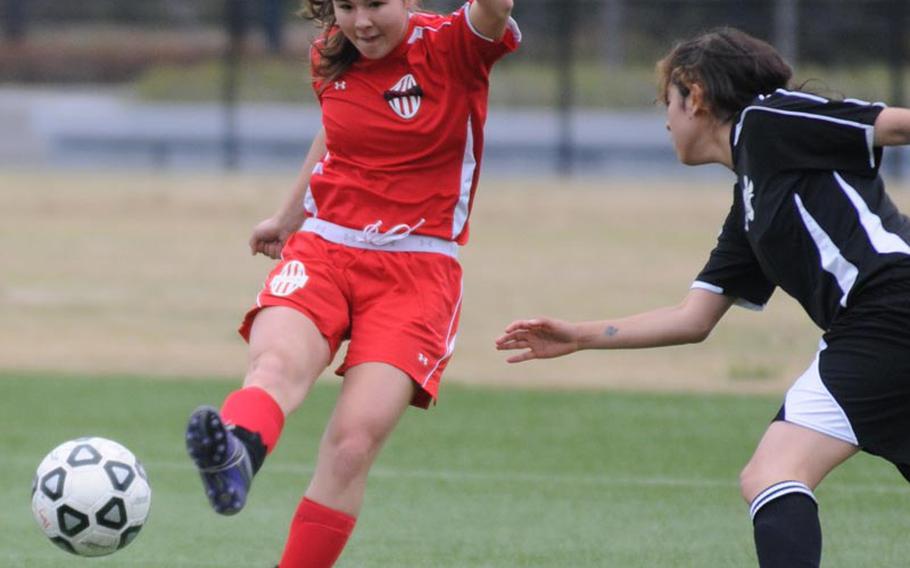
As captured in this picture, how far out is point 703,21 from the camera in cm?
2336

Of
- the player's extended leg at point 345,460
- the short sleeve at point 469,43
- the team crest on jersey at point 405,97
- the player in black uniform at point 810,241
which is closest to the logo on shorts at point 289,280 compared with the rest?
the player's extended leg at point 345,460

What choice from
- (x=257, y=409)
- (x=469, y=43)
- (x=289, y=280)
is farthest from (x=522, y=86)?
(x=257, y=409)

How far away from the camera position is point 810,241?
4.38 meters

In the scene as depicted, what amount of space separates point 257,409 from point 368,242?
2.40 ft

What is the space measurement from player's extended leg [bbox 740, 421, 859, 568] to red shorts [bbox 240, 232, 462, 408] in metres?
1.03

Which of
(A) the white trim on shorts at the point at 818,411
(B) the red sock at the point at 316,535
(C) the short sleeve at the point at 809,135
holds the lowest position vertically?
(B) the red sock at the point at 316,535

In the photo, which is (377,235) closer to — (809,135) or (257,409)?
(257,409)

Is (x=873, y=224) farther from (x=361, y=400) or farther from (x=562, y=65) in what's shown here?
(x=562, y=65)

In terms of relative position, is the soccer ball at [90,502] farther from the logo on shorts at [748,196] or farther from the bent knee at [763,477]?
the logo on shorts at [748,196]

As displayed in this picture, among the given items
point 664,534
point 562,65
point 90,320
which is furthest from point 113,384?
point 562,65

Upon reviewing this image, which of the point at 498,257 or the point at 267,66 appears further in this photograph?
the point at 267,66

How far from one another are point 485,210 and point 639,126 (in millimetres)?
5519

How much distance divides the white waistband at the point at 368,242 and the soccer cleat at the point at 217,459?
96 centimetres

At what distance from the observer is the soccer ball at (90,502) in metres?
4.61
